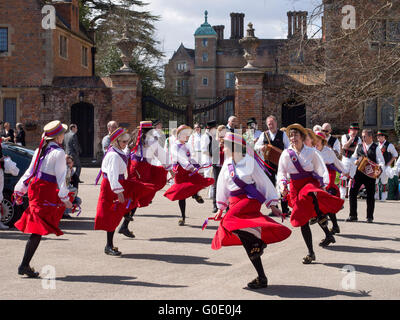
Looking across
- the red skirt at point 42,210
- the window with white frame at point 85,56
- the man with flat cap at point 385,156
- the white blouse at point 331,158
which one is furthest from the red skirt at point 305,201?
the window with white frame at point 85,56

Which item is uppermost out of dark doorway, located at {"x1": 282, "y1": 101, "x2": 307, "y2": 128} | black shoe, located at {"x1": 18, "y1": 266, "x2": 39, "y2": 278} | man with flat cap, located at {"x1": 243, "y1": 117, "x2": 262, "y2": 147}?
dark doorway, located at {"x1": 282, "y1": 101, "x2": 307, "y2": 128}

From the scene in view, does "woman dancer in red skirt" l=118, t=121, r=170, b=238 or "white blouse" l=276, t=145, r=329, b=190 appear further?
"woman dancer in red skirt" l=118, t=121, r=170, b=238

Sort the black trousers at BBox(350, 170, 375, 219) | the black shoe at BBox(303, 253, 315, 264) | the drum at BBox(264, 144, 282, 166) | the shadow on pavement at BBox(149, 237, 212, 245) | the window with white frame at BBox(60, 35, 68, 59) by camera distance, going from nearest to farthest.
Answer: the black shoe at BBox(303, 253, 315, 264) → the shadow on pavement at BBox(149, 237, 212, 245) → the black trousers at BBox(350, 170, 375, 219) → the drum at BBox(264, 144, 282, 166) → the window with white frame at BBox(60, 35, 68, 59)

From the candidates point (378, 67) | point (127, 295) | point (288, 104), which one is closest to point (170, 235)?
point (127, 295)

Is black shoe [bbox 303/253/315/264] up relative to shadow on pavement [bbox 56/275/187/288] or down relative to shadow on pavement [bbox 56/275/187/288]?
up

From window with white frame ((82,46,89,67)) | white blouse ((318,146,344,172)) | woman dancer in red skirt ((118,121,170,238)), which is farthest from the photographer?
window with white frame ((82,46,89,67))

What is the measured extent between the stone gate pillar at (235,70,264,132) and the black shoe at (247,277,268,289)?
54.7ft

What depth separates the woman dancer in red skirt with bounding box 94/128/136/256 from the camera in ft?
25.1

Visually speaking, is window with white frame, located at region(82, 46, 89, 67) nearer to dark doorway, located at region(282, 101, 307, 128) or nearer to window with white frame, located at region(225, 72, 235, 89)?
dark doorway, located at region(282, 101, 307, 128)

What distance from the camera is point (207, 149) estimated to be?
13.5 m

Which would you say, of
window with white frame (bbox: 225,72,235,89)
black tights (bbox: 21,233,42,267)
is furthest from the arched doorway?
window with white frame (bbox: 225,72,235,89)

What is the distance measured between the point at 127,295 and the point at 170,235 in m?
3.87

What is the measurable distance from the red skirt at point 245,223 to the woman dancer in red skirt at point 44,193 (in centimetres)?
194

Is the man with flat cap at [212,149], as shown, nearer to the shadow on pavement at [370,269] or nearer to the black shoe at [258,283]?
the shadow on pavement at [370,269]
